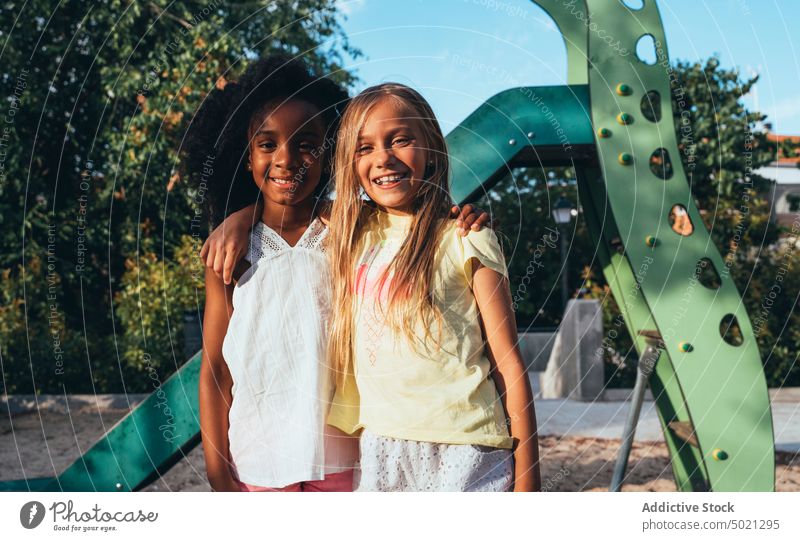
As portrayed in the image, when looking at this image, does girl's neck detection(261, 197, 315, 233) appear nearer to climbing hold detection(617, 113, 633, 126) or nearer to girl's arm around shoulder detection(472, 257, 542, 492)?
girl's arm around shoulder detection(472, 257, 542, 492)

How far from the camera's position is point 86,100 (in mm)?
4711

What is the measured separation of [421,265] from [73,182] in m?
4.12

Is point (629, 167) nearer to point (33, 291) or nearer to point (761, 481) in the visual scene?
point (761, 481)

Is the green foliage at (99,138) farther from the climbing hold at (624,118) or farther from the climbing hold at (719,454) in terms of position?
the climbing hold at (719,454)

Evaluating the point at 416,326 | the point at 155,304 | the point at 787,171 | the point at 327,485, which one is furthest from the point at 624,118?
the point at 787,171

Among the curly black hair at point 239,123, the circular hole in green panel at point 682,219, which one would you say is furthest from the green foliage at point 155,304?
the circular hole in green panel at point 682,219

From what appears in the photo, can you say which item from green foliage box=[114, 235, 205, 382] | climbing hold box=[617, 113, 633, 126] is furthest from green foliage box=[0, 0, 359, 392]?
climbing hold box=[617, 113, 633, 126]

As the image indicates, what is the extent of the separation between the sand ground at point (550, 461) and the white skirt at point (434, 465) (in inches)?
68.4

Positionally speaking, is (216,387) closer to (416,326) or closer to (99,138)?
(416,326)

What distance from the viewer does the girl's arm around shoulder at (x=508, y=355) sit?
59.9 inches

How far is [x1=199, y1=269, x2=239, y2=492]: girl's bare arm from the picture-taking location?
1.75m

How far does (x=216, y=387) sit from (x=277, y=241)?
14.9 inches

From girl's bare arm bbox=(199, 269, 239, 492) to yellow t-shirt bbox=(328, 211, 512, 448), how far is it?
336 mm

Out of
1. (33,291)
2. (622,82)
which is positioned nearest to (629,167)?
(622,82)
